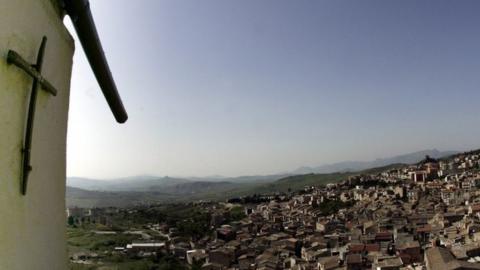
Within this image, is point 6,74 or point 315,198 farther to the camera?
point 315,198

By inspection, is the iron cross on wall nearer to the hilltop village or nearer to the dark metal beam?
the dark metal beam

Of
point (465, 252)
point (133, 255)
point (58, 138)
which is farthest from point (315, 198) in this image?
point (58, 138)

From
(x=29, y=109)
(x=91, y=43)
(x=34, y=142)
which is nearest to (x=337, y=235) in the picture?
(x=91, y=43)

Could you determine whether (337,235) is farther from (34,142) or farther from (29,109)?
(29,109)

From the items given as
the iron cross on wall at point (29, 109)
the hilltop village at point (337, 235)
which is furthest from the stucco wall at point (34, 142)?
the hilltop village at point (337, 235)

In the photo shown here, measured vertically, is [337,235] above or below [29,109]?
below

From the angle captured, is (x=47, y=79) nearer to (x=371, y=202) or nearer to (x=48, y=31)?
(x=48, y=31)
